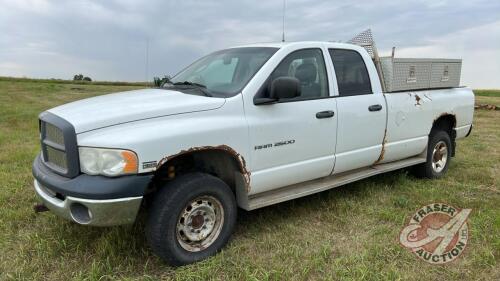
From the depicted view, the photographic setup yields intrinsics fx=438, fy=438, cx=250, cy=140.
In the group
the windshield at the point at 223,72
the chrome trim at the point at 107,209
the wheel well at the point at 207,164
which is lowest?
the chrome trim at the point at 107,209

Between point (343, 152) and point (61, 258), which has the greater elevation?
point (343, 152)

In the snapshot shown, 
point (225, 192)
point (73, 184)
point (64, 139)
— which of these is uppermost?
point (64, 139)

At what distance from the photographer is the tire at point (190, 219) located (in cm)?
336

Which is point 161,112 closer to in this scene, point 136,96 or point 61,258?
point 136,96

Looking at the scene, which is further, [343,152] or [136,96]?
[343,152]

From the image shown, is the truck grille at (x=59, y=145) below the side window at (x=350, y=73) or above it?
below

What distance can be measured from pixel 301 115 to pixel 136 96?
5.10 feet

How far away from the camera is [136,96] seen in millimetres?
4051

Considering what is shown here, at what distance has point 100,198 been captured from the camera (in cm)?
307

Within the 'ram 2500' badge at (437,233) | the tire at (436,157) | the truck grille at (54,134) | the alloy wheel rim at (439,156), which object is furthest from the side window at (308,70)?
the alloy wheel rim at (439,156)

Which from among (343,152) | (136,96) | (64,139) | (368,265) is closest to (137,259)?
(64,139)

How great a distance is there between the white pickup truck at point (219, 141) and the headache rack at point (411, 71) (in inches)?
6.4

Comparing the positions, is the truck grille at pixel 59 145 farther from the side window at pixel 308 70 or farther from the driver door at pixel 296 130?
the side window at pixel 308 70

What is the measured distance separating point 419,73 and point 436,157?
1332mm
